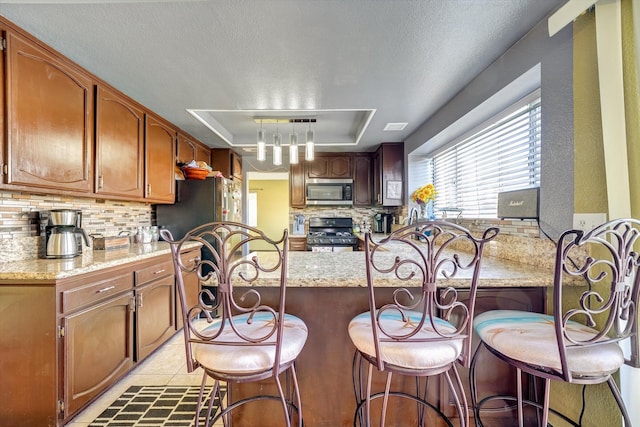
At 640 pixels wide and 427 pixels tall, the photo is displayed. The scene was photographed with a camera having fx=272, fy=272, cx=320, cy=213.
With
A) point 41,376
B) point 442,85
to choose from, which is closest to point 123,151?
point 41,376

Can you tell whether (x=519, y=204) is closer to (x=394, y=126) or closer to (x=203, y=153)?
(x=394, y=126)

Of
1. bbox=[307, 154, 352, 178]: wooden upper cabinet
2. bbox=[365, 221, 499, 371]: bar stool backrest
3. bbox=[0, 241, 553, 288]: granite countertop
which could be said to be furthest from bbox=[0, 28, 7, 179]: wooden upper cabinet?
bbox=[307, 154, 352, 178]: wooden upper cabinet

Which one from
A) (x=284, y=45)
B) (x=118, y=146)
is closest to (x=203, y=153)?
(x=118, y=146)

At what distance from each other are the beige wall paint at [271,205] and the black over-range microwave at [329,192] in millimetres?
3444

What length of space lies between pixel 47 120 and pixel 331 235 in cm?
333

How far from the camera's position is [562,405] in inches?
50.9

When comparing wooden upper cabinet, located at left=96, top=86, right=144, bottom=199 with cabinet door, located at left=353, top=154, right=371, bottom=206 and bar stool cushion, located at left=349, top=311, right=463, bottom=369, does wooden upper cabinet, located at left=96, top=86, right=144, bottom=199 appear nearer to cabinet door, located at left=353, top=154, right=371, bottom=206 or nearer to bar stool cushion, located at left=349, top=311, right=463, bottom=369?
bar stool cushion, located at left=349, top=311, right=463, bottom=369

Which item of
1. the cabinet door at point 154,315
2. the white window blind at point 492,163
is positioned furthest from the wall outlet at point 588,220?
the cabinet door at point 154,315

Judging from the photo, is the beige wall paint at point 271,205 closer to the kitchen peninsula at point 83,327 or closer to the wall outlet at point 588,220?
the kitchen peninsula at point 83,327

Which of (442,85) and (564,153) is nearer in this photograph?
(564,153)

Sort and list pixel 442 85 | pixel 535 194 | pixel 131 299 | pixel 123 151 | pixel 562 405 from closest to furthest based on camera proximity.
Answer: pixel 562 405 → pixel 535 194 → pixel 131 299 → pixel 442 85 → pixel 123 151

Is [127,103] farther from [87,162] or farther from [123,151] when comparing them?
[87,162]

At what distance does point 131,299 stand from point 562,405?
2.55 m

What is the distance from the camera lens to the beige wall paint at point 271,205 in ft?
24.9
